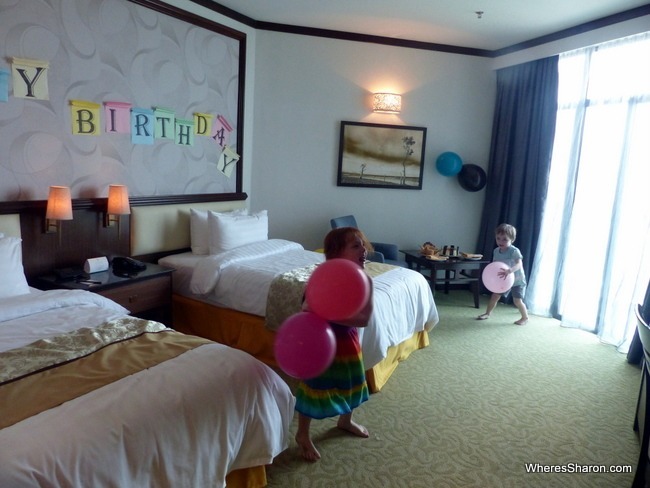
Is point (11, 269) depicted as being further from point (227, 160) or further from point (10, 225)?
point (227, 160)

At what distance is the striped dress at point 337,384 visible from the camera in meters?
2.24

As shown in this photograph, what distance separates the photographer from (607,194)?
4344 millimetres

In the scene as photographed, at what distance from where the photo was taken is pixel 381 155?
5371mm

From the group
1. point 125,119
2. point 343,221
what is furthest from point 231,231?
point 343,221

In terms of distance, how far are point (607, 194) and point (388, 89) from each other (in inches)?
98.6

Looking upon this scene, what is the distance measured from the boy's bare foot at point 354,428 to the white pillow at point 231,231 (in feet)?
6.27

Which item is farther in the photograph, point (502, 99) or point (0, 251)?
point (502, 99)

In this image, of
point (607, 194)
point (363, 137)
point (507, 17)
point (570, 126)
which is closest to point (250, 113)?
point (363, 137)

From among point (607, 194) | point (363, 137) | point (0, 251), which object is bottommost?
point (0, 251)

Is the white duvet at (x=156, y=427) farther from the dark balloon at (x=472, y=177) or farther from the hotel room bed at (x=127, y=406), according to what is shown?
the dark balloon at (x=472, y=177)

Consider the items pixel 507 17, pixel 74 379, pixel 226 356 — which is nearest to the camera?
pixel 74 379

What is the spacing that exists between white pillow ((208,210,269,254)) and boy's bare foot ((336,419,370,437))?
1.91m

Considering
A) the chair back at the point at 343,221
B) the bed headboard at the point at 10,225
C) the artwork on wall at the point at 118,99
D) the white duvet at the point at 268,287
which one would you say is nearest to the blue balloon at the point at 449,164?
the chair back at the point at 343,221

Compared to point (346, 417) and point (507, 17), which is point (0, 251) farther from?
point (507, 17)
